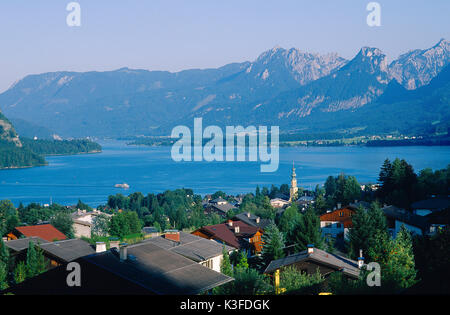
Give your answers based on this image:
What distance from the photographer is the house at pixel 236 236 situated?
57.7 feet

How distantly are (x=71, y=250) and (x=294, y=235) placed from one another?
5990mm

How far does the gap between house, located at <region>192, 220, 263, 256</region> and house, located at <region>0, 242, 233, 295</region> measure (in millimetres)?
8184

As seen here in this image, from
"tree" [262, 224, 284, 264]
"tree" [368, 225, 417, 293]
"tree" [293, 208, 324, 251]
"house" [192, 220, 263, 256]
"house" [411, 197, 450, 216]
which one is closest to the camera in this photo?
"tree" [368, 225, 417, 293]

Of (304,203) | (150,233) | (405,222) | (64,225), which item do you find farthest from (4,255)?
(304,203)

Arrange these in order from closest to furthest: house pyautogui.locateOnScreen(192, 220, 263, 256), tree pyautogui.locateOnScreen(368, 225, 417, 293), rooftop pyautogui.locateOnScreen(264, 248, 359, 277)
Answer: tree pyautogui.locateOnScreen(368, 225, 417, 293), rooftop pyautogui.locateOnScreen(264, 248, 359, 277), house pyautogui.locateOnScreen(192, 220, 263, 256)

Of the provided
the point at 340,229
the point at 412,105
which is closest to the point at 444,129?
the point at 412,105

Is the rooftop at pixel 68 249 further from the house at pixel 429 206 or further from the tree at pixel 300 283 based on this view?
the house at pixel 429 206

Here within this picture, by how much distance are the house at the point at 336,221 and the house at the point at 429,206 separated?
2579mm

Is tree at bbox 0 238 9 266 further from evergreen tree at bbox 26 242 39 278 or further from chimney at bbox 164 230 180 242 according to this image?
chimney at bbox 164 230 180 242

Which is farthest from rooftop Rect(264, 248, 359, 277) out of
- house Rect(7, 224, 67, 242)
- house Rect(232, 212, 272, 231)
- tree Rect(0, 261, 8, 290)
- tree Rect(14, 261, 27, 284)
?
house Rect(232, 212, 272, 231)

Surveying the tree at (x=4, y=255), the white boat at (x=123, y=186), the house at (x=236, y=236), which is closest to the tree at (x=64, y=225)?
the house at (x=236, y=236)

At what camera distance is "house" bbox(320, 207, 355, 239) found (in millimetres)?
20906
